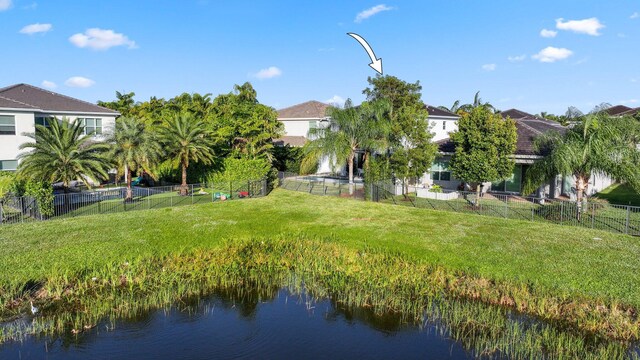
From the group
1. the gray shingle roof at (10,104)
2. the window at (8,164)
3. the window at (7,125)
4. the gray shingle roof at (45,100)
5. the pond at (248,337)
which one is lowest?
the pond at (248,337)

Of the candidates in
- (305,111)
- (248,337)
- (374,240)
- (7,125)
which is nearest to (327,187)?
(374,240)

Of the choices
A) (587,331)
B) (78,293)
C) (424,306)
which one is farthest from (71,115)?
(587,331)

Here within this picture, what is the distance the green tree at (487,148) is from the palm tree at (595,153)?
11.2 ft

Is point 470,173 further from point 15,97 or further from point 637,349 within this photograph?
point 15,97

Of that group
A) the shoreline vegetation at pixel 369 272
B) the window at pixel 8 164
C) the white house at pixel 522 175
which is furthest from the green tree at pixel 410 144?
the window at pixel 8 164

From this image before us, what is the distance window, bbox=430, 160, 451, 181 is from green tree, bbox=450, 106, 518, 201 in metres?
6.60

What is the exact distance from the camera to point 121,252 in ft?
57.7

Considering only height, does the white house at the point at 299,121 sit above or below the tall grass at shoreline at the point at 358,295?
above

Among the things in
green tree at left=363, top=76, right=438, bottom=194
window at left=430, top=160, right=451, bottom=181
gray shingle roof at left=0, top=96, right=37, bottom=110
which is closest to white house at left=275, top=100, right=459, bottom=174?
window at left=430, top=160, right=451, bottom=181

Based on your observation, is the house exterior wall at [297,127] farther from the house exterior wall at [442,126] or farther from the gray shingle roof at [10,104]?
the gray shingle roof at [10,104]

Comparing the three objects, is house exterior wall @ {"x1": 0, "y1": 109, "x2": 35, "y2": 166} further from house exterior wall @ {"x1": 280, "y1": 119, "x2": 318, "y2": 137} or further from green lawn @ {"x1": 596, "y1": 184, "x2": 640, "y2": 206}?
green lawn @ {"x1": 596, "y1": 184, "x2": 640, "y2": 206}

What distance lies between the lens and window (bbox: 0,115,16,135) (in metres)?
31.3

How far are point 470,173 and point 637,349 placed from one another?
688 inches

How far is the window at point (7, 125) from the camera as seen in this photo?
31328mm
